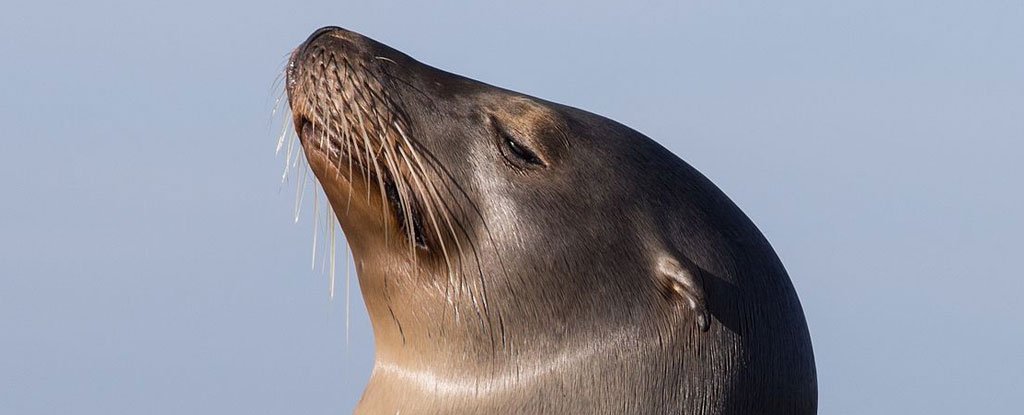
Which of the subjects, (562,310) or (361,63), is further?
(361,63)

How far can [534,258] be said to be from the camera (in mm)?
6621

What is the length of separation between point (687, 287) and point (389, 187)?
1358 mm

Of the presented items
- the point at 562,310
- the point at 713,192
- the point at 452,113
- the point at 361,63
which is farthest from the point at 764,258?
the point at 361,63

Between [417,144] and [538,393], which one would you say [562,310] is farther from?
[417,144]

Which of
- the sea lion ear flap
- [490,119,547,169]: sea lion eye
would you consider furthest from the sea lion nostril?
the sea lion ear flap

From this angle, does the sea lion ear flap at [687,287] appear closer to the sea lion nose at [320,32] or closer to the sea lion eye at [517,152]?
the sea lion eye at [517,152]

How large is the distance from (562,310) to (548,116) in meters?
0.89

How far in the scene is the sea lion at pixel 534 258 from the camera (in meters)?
6.52

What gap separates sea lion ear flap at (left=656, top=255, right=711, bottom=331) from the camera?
6457 mm

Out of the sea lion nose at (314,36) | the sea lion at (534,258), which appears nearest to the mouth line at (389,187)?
the sea lion at (534,258)

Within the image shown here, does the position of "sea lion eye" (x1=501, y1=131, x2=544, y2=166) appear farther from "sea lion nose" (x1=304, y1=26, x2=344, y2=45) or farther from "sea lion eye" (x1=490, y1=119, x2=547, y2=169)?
"sea lion nose" (x1=304, y1=26, x2=344, y2=45)

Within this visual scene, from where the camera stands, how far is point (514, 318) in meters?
6.62

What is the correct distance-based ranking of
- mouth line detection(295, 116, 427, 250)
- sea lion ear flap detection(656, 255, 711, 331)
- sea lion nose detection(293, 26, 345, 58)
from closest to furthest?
sea lion ear flap detection(656, 255, 711, 331) < mouth line detection(295, 116, 427, 250) < sea lion nose detection(293, 26, 345, 58)

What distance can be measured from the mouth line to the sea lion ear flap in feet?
→ 3.39
